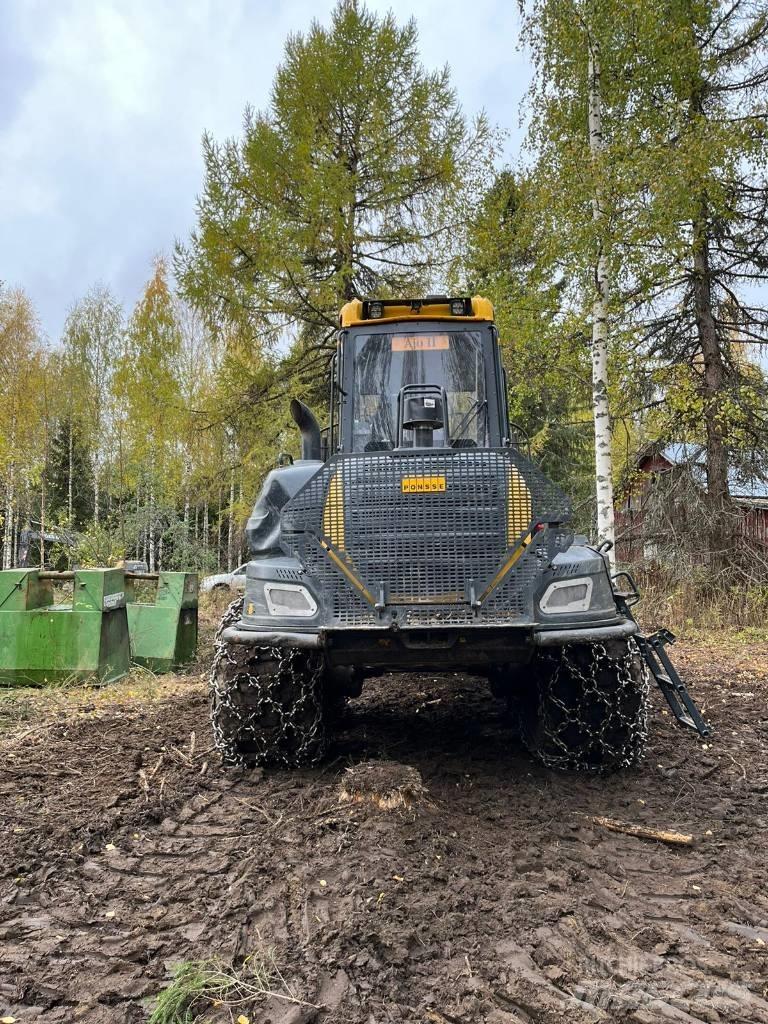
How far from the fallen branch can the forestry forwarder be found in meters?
0.53

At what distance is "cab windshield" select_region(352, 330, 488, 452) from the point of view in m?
4.56

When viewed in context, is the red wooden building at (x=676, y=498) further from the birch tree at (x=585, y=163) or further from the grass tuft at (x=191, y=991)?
the grass tuft at (x=191, y=991)

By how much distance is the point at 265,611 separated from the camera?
3.49m

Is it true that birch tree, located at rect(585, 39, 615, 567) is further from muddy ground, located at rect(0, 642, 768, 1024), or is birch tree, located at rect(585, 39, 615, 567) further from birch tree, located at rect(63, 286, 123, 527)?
birch tree, located at rect(63, 286, 123, 527)

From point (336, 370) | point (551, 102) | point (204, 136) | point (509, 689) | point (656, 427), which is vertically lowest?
point (509, 689)

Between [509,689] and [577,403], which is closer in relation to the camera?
[509,689]

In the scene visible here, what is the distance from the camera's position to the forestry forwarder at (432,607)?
329 centimetres

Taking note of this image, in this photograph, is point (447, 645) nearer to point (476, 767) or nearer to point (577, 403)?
point (476, 767)

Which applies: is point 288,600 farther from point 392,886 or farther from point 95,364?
point 95,364

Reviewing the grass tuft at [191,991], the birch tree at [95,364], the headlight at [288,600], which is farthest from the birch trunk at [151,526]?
the grass tuft at [191,991]

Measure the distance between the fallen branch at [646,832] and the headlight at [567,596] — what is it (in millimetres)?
924

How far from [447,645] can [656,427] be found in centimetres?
858

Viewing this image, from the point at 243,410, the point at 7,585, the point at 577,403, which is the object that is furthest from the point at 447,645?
the point at 577,403

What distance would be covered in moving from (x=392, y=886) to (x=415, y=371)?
302 centimetres
